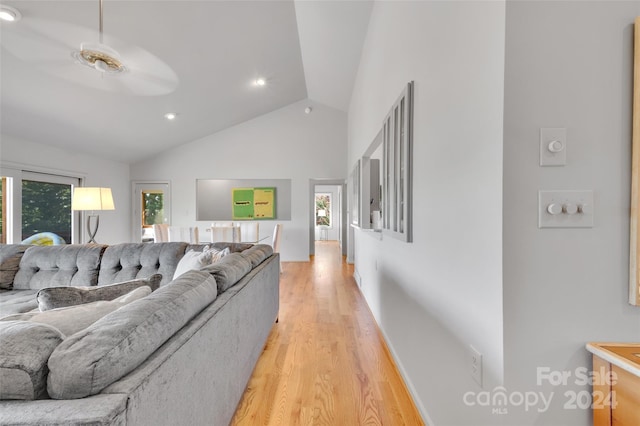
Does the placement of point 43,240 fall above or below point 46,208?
below

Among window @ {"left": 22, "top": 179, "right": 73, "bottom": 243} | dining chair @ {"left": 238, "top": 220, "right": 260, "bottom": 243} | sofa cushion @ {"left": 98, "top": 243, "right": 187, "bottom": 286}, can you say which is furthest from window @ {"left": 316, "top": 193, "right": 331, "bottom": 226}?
sofa cushion @ {"left": 98, "top": 243, "right": 187, "bottom": 286}

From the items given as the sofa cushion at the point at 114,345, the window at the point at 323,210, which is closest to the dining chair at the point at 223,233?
the sofa cushion at the point at 114,345

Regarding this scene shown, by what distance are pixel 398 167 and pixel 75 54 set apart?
2640 mm

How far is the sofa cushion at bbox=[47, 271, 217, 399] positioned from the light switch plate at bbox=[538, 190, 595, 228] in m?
1.27

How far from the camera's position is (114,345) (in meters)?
0.69

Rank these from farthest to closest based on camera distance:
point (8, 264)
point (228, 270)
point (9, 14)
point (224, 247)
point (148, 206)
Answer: point (148, 206) < point (224, 247) < point (8, 264) < point (9, 14) < point (228, 270)

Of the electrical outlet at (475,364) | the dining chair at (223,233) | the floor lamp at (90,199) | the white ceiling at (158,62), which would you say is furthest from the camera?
the dining chair at (223,233)

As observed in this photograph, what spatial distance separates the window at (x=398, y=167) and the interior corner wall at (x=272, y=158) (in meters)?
4.05

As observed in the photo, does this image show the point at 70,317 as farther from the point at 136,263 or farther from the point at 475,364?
the point at 136,263

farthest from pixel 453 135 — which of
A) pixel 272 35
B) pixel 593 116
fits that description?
pixel 272 35

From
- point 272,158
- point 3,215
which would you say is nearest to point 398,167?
Answer: point 272,158

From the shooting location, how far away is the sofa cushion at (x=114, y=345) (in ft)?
1.98

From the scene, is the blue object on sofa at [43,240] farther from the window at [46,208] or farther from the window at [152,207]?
the window at [152,207]

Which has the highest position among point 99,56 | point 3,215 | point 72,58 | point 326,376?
point 72,58
